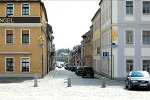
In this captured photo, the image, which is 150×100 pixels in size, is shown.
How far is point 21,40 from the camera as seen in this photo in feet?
116

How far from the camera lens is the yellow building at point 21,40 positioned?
35.1 metres

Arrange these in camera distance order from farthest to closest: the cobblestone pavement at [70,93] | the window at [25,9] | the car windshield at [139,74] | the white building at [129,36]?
1. the window at [25,9]
2. the white building at [129,36]
3. the car windshield at [139,74]
4. the cobblestone pavement at [70,93]

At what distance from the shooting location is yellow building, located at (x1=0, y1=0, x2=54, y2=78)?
1380 inches

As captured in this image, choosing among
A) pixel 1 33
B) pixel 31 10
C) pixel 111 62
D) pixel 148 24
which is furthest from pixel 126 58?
pixel 1 33

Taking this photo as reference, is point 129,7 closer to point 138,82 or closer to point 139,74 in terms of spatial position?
point 139,74

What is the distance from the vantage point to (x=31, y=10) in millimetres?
35219

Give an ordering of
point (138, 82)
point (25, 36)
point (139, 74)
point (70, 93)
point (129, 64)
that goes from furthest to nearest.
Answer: point (25, 36), point (129, 64), point (139, 74), point (138, 82), point (70, 93)

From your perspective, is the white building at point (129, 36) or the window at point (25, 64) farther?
the window at point (25, 64)

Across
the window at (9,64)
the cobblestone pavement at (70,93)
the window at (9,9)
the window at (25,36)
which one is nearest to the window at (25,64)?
the window at (9,64)

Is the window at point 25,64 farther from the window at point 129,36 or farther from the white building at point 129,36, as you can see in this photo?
the window at point 129,36

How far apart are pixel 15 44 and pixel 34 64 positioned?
3.22 m

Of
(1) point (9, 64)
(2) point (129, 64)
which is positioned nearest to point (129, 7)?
(2) point (129, 64)

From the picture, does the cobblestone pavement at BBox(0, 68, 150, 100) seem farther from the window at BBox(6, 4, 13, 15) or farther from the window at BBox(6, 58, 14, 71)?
the window at BBox(6, 4, 13, 15)

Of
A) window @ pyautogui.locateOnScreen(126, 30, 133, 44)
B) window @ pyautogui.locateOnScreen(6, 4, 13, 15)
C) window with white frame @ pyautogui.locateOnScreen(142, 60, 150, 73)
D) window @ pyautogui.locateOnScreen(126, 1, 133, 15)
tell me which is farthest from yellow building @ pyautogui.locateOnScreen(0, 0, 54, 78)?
window with white frame @ pyautogui.locateOnScreen(142, 60, 150, 73)
